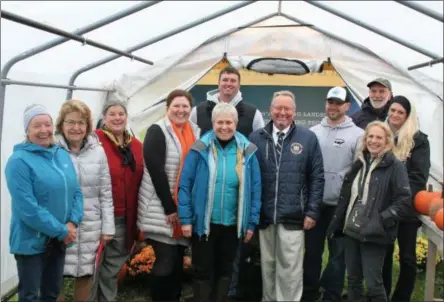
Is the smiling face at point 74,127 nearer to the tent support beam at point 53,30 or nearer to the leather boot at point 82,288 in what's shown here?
the tent support beam at point 53,30

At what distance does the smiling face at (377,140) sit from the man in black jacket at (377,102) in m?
0.71

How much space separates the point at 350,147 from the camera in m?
4.15

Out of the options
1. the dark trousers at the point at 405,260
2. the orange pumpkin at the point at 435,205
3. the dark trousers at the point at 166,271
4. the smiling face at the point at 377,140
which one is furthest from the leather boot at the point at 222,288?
the orange pumpkin at the point at 435,205

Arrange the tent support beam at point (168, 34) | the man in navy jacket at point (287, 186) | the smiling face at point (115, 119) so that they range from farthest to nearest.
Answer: the tent support beam at point (168, 34)
the man in navy jacket at point (287, 186)
the smiling face at point (115, 119)

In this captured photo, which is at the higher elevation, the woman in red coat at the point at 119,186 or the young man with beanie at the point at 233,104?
the young man with beanie at the point at 233,104

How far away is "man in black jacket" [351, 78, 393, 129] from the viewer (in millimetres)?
4426

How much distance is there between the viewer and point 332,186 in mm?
4207

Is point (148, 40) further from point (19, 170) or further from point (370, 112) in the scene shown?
point (19, 170)

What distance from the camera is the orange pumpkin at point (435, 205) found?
11.8 feet

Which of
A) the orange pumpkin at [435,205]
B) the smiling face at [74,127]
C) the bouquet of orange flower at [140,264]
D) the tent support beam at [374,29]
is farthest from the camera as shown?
the tent support beam at [374,29]

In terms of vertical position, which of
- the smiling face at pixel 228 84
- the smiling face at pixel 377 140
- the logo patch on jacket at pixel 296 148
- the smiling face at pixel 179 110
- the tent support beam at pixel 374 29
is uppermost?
the tent support beam at pixel 374 29

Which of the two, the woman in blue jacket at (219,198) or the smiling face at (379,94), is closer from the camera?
the woman in blue jacket at (219,198)

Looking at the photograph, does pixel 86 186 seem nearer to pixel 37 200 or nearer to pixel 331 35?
pixel 37 200

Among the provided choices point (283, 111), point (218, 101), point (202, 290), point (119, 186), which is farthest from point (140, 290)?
point (283, 111)
